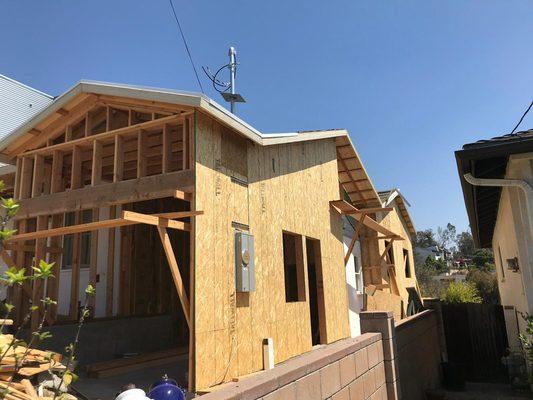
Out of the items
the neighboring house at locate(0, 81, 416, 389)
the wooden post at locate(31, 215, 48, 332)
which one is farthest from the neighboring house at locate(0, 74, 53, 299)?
the wooden post at locate(31, 215, 48, 332)

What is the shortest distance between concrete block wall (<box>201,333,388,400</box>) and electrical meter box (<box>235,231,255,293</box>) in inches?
90.9

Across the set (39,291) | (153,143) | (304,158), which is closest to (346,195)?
(304,158)

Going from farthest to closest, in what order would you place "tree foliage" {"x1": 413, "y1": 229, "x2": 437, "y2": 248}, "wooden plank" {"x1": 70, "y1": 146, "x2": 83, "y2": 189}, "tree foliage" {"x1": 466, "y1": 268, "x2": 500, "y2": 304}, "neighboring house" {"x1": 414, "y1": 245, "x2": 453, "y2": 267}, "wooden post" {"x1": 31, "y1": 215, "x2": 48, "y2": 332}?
"tree foliage" {"x1": 413, "y1": 229, "x2": 437, "y2": 248}, "neighboring house" {"x1": 414, "y1": 245, "x2": 453, "y2": 267}, "tree foliage" {"x1": 466, "y1": 268, "x2": 500, "y2": 304}, "wooden post" {"x1": 31, "y1": 215, "x2": 48, "y2": 332}, "wooden plank" {"x1": 70, "y1": 146, "x2": 83, "y2": 189}

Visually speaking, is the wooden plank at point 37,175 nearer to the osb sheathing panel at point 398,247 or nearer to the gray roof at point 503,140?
the gray roof at point 503,140

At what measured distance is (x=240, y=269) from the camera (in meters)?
7.12

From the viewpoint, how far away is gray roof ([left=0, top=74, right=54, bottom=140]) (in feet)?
51.6

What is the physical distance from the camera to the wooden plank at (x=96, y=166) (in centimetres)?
752

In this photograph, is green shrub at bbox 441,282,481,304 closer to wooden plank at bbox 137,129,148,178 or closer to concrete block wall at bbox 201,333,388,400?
concrete block wall at bbox 201,333,388,400

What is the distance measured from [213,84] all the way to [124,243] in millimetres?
7031

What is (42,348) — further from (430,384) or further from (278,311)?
(430,384)

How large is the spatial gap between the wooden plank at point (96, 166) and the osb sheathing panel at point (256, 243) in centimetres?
210

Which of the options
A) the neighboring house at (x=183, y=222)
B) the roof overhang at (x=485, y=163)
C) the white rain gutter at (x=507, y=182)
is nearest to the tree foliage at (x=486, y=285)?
the neighboring house at (x=183, y=222)

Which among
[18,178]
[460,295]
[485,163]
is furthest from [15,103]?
[460,295]

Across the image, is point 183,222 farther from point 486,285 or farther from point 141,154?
point 486,285
